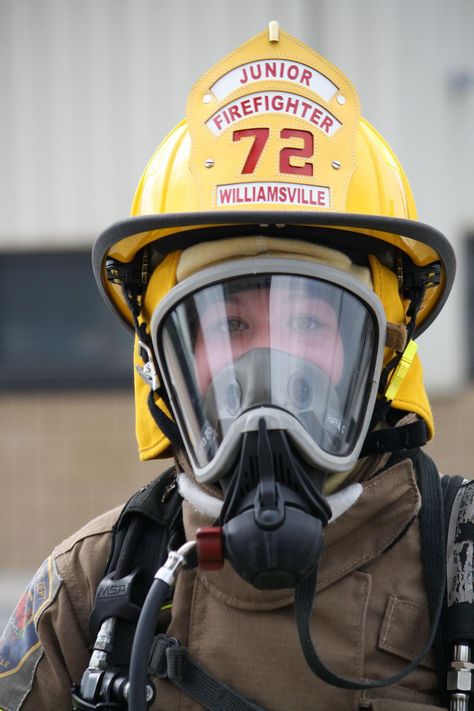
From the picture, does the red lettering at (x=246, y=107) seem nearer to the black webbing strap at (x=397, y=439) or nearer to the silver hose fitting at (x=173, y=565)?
the black webbing strap at (x=397, y=439)

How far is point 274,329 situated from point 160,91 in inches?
195

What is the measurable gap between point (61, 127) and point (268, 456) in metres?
5.37

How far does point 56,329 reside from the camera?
7168mm

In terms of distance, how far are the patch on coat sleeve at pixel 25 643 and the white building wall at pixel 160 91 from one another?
182 inches

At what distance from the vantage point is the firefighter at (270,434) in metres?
1.92

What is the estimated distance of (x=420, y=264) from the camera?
2.26m

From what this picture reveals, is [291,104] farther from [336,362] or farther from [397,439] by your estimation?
[397,439]

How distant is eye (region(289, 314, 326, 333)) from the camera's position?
6.63 feet

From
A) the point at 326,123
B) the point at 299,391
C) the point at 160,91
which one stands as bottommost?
the point at 299,391

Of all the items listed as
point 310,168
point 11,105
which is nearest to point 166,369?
point 310,168

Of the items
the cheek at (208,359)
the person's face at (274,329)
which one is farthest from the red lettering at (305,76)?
the cheek at (208,359)

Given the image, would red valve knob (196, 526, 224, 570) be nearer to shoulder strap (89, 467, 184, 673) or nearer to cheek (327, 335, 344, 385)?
shoulder strap (89, 467, 184, 673)

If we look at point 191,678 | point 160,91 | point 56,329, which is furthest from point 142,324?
point 56,329

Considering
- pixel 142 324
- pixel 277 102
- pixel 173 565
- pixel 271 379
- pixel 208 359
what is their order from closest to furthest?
pixel 173 565
pixel 271 379
pixel 208 359
pixel 277 102
pixel 142 324
